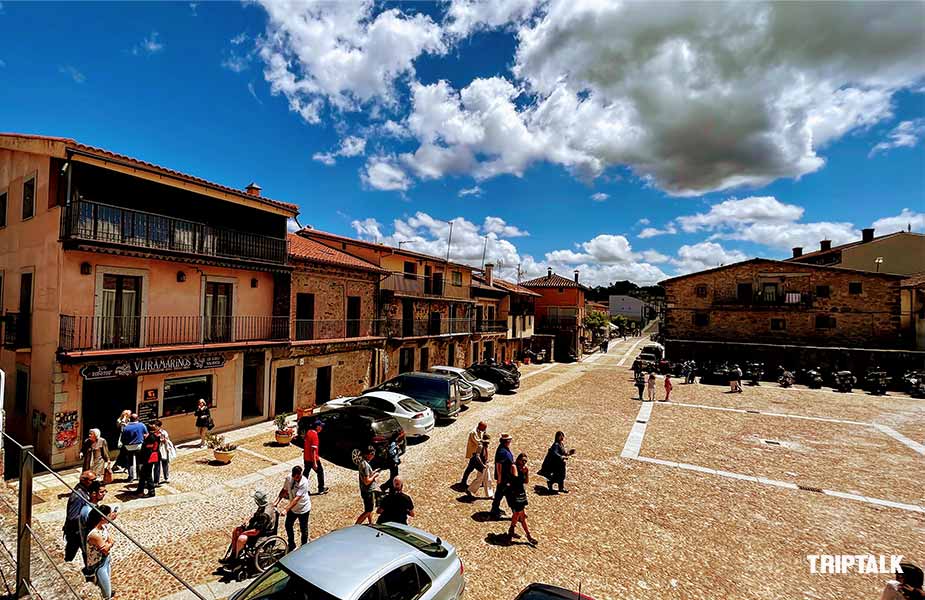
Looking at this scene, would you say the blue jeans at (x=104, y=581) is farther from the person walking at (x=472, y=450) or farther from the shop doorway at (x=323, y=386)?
the shop doorway at (x=323, y=386)

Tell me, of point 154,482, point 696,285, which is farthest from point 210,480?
point 696,285

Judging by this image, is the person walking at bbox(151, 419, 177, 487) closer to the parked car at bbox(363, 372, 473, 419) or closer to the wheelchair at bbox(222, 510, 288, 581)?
the wheelchair at bbox(222, 510, 288, 581)

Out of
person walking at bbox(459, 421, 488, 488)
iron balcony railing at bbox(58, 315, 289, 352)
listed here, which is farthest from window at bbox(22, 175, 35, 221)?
person walking at bbox(459, 421, 488, 488)

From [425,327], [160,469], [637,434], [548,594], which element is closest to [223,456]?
[160,469]

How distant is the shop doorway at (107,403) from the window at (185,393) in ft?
3.16

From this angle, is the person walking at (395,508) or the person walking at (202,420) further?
the person walking at (202,420)

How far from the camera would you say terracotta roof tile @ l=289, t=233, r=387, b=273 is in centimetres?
1882

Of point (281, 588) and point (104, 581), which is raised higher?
point (281, 588)

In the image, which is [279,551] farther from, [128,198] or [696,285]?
[696,285]

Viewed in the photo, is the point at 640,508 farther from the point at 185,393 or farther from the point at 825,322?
the point at 825,322

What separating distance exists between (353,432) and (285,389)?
23.2 ft

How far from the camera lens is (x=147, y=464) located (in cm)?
999

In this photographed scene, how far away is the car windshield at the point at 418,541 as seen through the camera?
5.84 meters

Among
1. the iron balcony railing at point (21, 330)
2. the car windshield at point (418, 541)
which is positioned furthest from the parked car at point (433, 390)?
the car windshield at point (418, 541)
